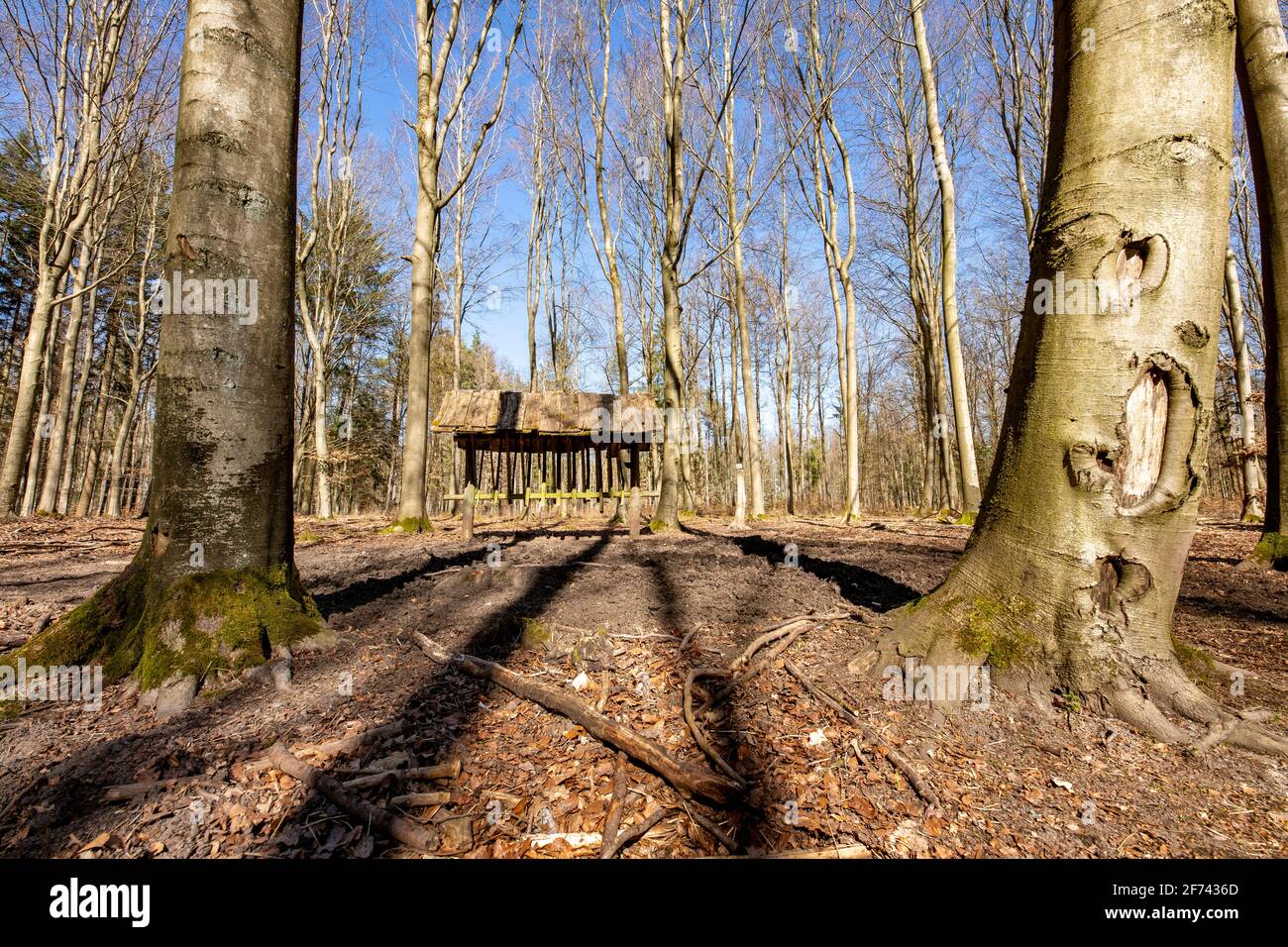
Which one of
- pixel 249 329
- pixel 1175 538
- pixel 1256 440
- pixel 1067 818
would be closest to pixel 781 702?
pixel 1067 818

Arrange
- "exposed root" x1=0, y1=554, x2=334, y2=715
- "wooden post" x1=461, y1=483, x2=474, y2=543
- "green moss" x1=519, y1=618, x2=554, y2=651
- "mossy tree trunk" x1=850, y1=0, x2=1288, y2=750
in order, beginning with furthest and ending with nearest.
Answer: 1. "wooden post" x1=461, y1=483, x2=474, y2=543
2. "green moss" x1=519, y1=618, x2=554, y2=651
3. "exposed root" x1=0, y1=554, x2=334, y2=715
4. "mossy tree trunk" x1=850, y1=0, x2=1288, y2=750

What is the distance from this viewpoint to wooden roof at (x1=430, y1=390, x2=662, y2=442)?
37.2 feet

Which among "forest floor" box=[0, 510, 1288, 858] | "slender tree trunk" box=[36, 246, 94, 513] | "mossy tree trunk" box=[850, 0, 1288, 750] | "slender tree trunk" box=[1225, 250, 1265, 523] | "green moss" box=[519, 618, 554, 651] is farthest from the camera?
"slender tree trunk" box=[36, 246, 94, 513]

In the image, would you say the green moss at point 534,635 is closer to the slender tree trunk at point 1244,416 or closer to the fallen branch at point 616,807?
the fallen branch at point 616,807

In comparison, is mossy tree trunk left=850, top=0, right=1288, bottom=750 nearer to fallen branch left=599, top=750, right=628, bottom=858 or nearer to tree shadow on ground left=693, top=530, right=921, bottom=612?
tree shadow on ground left=693, top=530, right=921, bottom=612

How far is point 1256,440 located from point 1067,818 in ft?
44.6

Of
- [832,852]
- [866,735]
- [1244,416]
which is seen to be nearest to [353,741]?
[832,852]

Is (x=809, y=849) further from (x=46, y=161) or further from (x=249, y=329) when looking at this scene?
(x=46, y=161)

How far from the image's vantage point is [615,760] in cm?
192

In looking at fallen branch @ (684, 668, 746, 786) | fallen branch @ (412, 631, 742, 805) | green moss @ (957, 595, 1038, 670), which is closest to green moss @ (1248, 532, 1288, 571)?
green moss @ (957, 595, 1038, 670)

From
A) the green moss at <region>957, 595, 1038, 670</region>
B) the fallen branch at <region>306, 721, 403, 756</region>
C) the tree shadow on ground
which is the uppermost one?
the green moss at <region>957, 595, 1038, 670</region>

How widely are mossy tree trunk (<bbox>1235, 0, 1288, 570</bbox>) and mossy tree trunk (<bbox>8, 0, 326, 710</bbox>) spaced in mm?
8467

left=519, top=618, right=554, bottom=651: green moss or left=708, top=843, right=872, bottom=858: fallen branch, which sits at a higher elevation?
left=519, top=618, right=554, bottom=651: green moss
